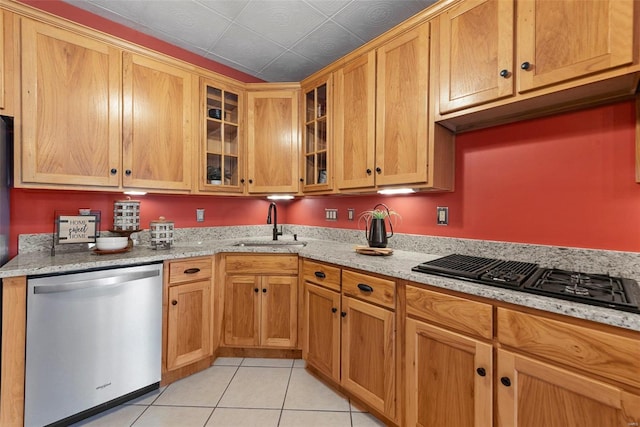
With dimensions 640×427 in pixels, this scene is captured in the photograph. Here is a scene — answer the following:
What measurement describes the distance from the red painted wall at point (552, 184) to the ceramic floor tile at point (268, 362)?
61.9 inches

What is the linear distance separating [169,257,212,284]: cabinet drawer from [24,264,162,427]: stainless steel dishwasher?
108 millimetres

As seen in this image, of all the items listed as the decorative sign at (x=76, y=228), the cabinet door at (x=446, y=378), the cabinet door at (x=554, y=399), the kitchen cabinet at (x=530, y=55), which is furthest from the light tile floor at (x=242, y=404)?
the kitchen cabinet at (x=530, y=55)

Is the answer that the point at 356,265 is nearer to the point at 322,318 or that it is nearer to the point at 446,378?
the point at 322,318

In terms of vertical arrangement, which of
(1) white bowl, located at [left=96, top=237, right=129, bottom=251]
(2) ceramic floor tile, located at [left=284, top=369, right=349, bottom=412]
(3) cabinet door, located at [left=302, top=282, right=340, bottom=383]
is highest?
(1) white bowl, located at [left=96, top=237, right=129, bottom=251]

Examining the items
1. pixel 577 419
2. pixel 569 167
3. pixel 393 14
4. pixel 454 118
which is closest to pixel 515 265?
pixel 569 167

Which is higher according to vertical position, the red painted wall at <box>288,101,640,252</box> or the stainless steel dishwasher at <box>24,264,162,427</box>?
the red painted wall at <box>288,101,640,252</box>

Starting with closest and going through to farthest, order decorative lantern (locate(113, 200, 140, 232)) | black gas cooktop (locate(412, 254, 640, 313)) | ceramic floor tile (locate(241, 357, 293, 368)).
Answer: black gas cooktop (locate(412, 254, 640, 313)) < decorative lantern (locate(113, 200, 140, 232)) < ceramic floor tile (locate(241, 357, 293, 368))

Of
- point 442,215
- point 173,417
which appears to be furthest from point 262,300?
point 442,215

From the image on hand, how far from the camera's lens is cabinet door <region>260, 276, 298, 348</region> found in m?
2.22

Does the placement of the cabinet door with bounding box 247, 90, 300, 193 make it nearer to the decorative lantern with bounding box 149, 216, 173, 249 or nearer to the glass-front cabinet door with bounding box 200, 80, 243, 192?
the glass-front cabinet door with bounding box 200, 80, 243, 192

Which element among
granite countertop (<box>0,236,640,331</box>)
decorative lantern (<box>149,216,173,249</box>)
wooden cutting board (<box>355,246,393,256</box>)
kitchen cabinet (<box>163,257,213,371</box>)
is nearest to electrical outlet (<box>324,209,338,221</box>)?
granite countertop (<box>0,236,640,331</box>)

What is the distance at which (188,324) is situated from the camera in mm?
2010

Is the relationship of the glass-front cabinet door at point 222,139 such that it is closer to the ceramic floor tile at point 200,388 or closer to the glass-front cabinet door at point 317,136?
the glass-front cabinet door at point 317,136

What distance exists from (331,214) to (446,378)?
5.66 feet
